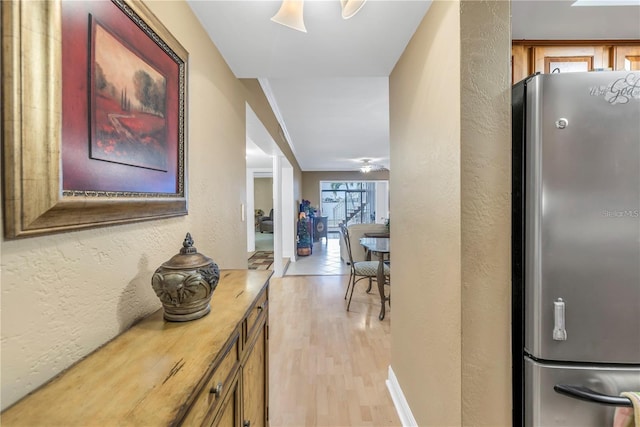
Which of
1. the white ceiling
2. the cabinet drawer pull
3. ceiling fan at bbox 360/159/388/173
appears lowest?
the cabinet drawer pull

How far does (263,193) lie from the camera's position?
1134 cm

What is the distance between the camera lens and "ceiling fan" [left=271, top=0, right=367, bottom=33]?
105 centimetres

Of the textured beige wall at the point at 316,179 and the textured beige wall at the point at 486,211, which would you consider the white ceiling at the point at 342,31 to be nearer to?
the textured beige wall at the point at 486,211

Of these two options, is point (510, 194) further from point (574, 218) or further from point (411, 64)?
point (411, 64)

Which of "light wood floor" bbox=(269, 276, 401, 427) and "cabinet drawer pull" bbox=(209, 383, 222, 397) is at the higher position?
"cabinet drawer pull" bbox=(209, 383, 222, 397)

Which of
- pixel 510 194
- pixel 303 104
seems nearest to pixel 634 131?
pixel 510 194

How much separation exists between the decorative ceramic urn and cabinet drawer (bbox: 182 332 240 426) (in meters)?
0.16

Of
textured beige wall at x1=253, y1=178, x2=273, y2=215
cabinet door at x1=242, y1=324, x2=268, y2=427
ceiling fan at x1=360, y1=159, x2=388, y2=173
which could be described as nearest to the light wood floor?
cabinet door at x1=242, y1=324, x2=268, y2=427

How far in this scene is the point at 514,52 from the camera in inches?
55.2

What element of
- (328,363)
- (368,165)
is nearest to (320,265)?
(368,165)

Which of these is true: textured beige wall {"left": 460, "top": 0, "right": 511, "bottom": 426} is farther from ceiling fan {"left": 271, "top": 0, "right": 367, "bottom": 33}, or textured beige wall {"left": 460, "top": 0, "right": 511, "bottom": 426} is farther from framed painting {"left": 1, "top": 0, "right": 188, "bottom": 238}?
framed painting {"left": 1, "top": 0, "right": 188, "bottom": 238}

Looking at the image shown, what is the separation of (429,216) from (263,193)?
1046cm

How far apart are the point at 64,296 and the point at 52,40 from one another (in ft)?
1.85

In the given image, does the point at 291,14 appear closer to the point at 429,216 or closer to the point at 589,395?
the point at 429,216
